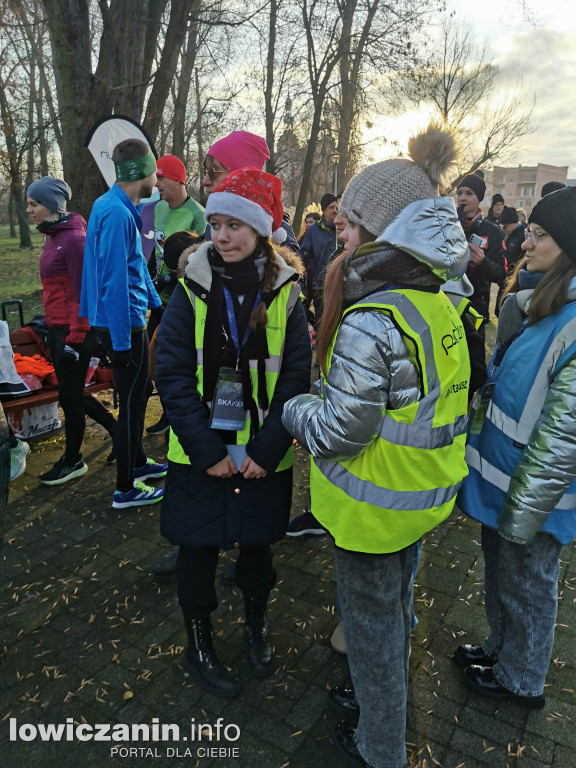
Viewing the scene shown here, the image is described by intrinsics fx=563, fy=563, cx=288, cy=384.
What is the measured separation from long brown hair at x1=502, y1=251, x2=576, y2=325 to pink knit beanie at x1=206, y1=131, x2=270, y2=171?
193 cm

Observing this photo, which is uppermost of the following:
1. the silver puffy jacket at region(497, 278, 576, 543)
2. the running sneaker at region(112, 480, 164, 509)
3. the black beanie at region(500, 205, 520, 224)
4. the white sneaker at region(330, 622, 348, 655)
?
the black beanie at region(500, 205, 520, 224)

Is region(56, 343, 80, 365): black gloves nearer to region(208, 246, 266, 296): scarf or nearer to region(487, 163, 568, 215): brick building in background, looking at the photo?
region(208, 246, 266, 296): scarf

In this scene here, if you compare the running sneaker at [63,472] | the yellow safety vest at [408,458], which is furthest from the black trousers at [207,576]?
the running sneaker at [63,472]

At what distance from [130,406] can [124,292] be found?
2.71 ft

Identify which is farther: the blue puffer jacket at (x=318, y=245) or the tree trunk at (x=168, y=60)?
the tree trunk at (x=168, y=60)

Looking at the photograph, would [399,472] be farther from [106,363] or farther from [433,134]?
[106,363]

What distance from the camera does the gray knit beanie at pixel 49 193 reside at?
4.17 meters

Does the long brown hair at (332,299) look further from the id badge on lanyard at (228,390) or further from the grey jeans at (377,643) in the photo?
the grey jeans at (377,643)

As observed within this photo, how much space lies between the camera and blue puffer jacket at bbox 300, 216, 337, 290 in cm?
734

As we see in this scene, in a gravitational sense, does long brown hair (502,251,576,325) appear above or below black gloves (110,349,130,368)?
above

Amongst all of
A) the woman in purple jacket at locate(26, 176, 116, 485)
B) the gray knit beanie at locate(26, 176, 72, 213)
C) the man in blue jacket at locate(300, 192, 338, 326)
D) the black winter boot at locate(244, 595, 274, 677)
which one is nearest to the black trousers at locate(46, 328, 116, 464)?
the woman in purple jacket at locate(26, 176, 116, 485)

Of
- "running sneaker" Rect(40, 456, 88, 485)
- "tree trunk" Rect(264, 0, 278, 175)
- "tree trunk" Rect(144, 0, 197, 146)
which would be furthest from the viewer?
"tree trunk" Rect(264, 0, 278, 175)

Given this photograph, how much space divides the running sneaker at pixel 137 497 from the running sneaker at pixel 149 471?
10.4 inches

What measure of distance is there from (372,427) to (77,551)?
2661mm
